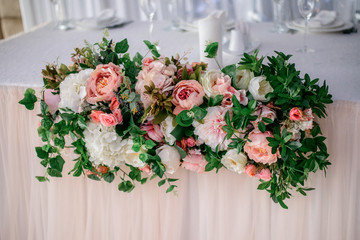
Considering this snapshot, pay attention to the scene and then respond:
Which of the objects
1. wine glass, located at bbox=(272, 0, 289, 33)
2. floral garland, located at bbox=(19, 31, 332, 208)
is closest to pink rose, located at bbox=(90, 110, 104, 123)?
floral garland, located at bbox=(19, 31, 332, 208)

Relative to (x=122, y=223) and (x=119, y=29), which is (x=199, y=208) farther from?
(x=119, y=29)

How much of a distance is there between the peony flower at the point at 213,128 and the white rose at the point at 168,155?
3.0 inches

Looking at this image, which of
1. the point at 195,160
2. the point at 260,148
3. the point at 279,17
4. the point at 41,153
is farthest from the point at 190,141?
the point at 279,17

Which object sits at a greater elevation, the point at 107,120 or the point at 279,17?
the point at 279,17

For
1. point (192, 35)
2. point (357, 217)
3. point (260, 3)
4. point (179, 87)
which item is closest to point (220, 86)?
point (179, 87)

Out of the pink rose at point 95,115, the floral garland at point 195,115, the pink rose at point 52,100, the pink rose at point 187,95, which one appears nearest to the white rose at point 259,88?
the floral garland at point 195,115

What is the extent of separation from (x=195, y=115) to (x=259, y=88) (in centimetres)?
16

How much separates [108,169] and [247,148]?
0.37 metres

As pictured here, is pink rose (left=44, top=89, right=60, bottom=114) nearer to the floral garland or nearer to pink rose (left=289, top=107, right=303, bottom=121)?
the floral garland

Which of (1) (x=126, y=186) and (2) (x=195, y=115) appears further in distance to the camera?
(1) (x=126, y=186)

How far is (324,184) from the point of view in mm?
1028

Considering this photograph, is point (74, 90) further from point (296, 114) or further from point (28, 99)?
point (296, 114)

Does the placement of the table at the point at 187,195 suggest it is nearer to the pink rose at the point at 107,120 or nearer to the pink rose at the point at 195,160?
the pink rose at the point at 195,160

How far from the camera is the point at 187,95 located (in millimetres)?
880
